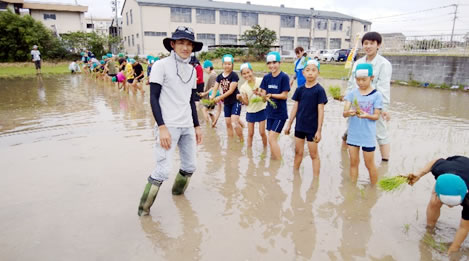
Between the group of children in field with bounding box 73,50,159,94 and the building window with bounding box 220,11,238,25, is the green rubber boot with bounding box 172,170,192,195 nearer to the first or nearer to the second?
the group of children in field with bounding box 73,50,159,94

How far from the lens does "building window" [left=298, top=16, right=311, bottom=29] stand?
1991 inches

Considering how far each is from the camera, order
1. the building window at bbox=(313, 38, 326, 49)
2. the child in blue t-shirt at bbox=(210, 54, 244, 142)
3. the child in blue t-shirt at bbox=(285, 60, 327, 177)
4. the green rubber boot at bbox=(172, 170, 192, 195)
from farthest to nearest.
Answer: the building window at bbox=(313, 38, 326, 49) < the child in blue t-shirt at bbox=(210, 54, 244, 142) < the child in blue t-shirt at bbox=(285, 60, 327, 177) < the green rubber boot at bbox=(172, 170, 192, 195)

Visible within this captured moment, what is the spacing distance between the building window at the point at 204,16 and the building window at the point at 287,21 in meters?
11.6

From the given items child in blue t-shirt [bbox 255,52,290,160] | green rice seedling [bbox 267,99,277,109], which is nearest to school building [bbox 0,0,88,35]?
child in blue t-shirt [bbox 255,52,290,160]

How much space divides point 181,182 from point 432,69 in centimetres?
1516

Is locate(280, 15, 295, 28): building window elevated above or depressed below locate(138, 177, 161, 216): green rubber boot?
above

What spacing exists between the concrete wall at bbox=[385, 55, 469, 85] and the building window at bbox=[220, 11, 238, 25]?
31.8 metres

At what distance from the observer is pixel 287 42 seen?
50.5m

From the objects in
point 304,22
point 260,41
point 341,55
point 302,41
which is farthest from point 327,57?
point 304,22

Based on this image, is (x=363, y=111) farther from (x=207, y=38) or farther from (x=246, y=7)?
(x=246, y=7)

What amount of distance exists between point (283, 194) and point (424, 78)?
47.0 feet

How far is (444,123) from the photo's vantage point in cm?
782

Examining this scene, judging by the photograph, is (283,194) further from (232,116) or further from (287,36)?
(287,36)

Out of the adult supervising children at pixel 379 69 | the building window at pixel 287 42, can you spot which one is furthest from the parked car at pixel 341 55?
the adult supervising children at pixel 379 69
